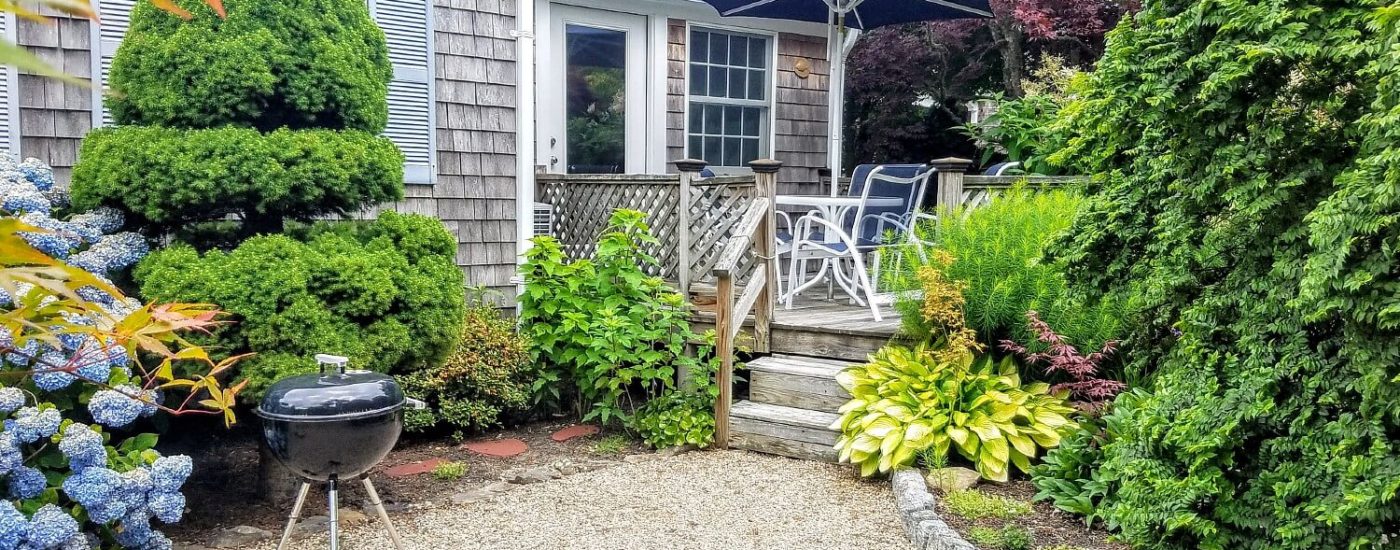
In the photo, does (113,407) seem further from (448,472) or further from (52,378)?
(448,472)

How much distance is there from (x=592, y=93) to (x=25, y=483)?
477 cm

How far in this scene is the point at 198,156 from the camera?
3619 millimetres

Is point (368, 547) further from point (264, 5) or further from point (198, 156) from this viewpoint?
point (264, 5)

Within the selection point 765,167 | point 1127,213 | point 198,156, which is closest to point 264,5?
point 198,156

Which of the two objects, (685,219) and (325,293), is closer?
(325,293)

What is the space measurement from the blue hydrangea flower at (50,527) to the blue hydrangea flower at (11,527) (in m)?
0.03

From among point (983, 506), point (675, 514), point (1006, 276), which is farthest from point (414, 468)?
point (1006, 276)

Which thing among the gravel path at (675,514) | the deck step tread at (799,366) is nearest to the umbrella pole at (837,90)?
the deck step tread at (799,366)

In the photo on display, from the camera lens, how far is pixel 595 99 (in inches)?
281

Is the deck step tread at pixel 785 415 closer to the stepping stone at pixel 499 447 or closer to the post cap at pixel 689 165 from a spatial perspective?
the stepping stone at pixel 499 447

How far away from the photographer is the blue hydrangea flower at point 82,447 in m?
2.91

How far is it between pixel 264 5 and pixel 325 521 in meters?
1.93

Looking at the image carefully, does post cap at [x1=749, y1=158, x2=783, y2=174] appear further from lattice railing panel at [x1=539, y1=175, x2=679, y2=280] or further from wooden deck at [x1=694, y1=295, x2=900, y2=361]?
wooden deck at [x1=694, y1=295, x2=900, y2=361]

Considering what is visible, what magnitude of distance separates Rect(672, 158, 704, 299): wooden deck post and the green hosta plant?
1345 millimetres
